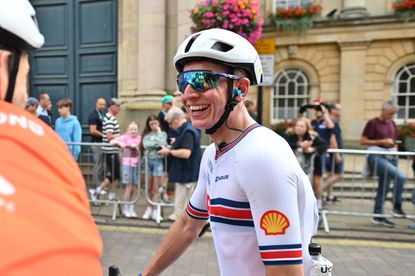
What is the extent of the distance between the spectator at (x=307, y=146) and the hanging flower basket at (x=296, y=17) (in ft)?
29.8

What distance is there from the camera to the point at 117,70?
10.4m

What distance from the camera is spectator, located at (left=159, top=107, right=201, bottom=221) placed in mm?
5781

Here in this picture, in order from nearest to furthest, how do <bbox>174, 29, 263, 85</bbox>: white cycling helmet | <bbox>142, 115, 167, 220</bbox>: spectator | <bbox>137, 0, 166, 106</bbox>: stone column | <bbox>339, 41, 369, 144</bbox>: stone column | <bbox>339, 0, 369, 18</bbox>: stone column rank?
1. <bbox>174, 29, 263, 85</bbox>: white cycling helmet
2. <bbox>142, 115, 167, 220</bbox>: spectator
3. <bbox>137, 0, 166, 106</bbox>: stone column
4. <bbox>339, 0, 369, 18</bbox>: stone column
5. <bbox>339, 41, 369, 144</bbox>: stone column

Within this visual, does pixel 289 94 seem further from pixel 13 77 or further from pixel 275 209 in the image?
pixel 13 77

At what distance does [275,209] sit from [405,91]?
15.1 m

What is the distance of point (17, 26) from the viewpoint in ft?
2.63

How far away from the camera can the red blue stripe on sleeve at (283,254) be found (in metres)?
1.24

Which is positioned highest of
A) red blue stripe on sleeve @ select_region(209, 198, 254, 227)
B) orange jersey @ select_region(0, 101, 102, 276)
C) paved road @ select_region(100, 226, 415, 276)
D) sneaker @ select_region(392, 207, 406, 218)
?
orange jersey @ select_region(0, 101, 102, 276)

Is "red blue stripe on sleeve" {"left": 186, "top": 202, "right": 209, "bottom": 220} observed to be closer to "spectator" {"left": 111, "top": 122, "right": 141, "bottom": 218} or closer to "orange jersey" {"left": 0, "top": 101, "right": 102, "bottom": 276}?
"orange jersey" {"left": 0, "top": 101, "right": 102, "bottom": 276}

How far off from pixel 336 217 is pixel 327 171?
0.81 meters

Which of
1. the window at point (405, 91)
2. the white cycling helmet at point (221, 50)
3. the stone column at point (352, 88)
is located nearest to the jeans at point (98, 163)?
the white cycling helmet at point (221, 50)

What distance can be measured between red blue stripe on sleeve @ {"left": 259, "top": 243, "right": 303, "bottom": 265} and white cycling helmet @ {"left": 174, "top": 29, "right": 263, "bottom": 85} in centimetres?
71

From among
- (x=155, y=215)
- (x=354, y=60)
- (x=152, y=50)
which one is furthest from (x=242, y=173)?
(x=354, y=60)

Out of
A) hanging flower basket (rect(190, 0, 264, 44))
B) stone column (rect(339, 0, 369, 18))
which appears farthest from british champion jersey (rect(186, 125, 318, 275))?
stone column (rect(339, 0, 369, 18))
